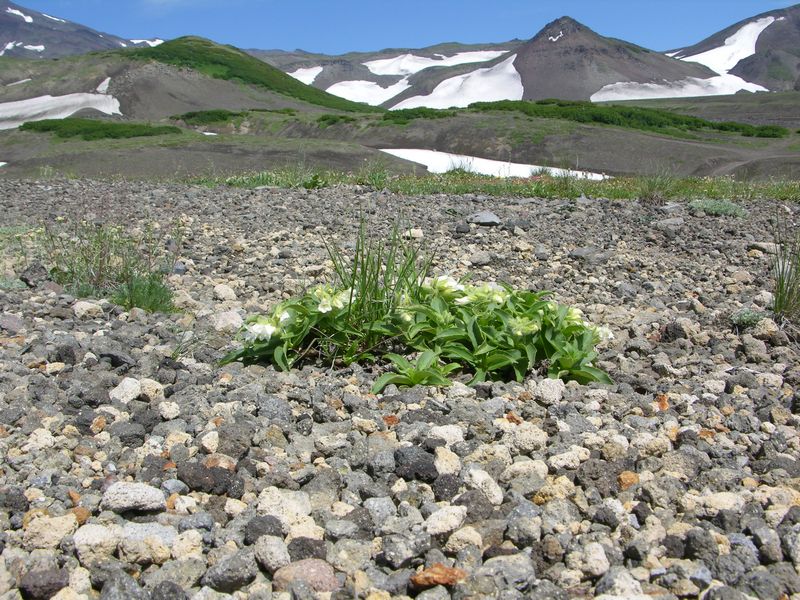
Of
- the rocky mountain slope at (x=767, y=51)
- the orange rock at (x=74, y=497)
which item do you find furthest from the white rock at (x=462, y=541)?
the rocky mountain slope at (x=767, y=51)

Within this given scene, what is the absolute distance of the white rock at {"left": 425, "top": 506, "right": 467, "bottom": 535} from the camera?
1831 mm

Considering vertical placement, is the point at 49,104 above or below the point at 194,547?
above

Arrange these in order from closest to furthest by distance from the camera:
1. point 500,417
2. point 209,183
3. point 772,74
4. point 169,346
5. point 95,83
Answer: point 500,417, point 169,346, point 209,183, point 95,83, point 772,74

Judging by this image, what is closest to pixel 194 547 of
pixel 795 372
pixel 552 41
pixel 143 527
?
pixel 143 527

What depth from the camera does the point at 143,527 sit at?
1814 mm

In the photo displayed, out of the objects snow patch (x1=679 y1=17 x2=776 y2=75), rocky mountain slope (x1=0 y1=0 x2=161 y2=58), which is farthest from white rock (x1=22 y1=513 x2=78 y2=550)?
rocky mountain slope (x1=0 y1=0 x2=161 y2=58)

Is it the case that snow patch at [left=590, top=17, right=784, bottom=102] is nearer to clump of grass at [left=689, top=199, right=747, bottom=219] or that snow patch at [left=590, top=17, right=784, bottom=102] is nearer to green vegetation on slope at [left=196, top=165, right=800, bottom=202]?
green vegetation on slope at [left=196, top=165, right=800, bottom=202]

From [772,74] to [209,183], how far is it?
6722cm

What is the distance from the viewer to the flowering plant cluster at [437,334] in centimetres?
296

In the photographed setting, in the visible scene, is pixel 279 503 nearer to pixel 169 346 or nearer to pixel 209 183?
pixel 169 346

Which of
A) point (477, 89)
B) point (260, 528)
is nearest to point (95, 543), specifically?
point (260, 528)

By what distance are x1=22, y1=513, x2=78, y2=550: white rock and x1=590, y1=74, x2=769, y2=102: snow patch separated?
166 ft

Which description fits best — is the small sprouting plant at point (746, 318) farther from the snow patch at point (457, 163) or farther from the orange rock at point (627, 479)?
the snow patch at point (457, 163)

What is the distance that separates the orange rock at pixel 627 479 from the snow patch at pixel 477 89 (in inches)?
2143
